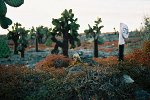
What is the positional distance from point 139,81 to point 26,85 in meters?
4.13

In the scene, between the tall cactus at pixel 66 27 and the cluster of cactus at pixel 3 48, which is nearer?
the cluster of cactus at pixel 3 48

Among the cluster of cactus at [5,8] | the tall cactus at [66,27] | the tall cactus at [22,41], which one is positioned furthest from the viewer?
the tall cactus at [22,41]

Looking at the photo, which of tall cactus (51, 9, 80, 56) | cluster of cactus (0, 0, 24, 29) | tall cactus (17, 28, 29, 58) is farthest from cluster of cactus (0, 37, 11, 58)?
tall cactus (17, 28, 29, 58)

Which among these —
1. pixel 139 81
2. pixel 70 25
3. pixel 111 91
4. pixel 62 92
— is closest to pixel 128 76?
pixel 139 81

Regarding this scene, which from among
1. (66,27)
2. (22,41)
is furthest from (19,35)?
(66,27)

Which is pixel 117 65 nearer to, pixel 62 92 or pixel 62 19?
pixel 62 92

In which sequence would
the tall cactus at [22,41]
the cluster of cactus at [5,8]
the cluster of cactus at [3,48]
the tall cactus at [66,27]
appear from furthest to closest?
the tall cactus at [22,41] < the tall cactus at [66,27] < the cluster of cactus at [5,8] < the cluster of cactus at [3,48]

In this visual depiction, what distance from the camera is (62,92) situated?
35.0 ft

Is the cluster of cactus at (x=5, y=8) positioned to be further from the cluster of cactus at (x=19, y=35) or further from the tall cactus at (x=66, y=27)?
the cluster of cactus at (x=19, y=35)

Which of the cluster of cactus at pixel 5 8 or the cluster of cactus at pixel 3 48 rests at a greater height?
the cluster of cactus at pixel 5 8

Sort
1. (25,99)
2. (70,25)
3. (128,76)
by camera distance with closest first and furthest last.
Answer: (25,99)
(128,76)
(70,25)

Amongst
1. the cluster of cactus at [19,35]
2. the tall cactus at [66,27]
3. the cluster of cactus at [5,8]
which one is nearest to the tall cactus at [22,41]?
the cluster of cactus at [19,35]

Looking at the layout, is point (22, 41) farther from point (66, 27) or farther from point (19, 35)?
point (66, 27)

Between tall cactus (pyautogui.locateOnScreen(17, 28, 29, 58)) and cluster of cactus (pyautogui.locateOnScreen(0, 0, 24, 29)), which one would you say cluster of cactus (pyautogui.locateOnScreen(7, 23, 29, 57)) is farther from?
cluster of cactus (pyautogui.locateOnScreen(0, 0, 24, 29))
